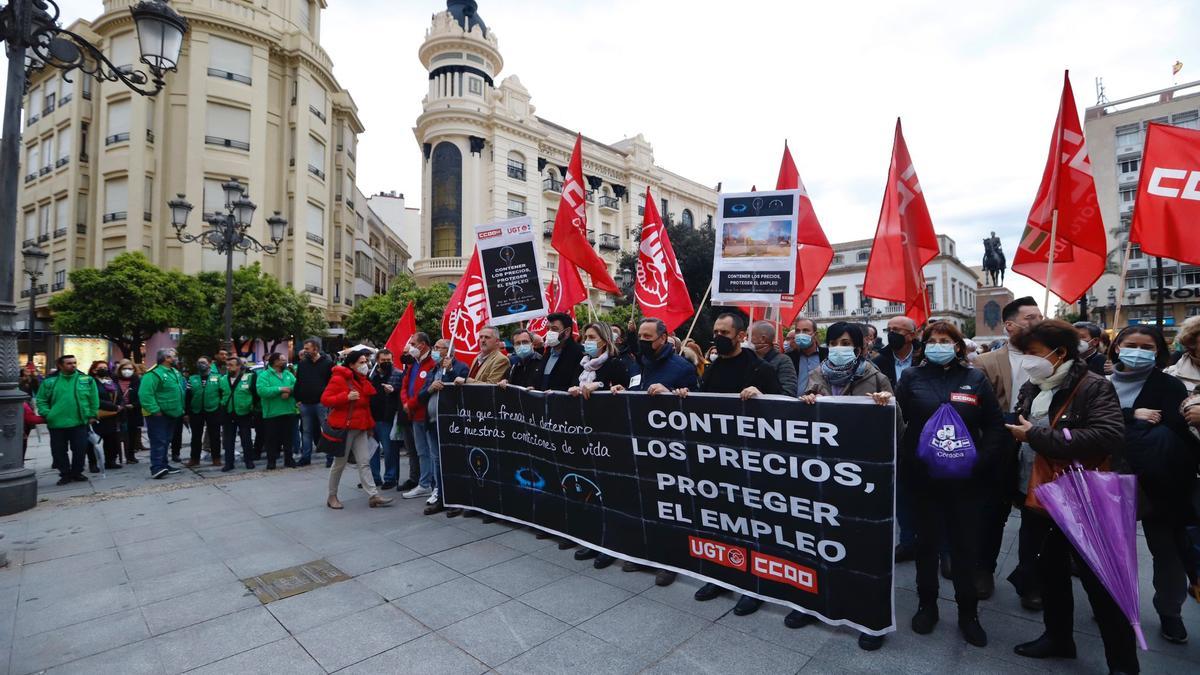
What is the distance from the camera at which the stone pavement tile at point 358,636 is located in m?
3.25

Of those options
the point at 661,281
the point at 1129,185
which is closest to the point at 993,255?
the point at 1129,185

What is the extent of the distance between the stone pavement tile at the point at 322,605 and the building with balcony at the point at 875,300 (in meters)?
62.8

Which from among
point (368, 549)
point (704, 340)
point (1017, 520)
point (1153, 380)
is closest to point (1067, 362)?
point (1153, 380)

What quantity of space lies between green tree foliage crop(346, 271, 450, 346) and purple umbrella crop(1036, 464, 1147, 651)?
2634cm

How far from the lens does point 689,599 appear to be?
3889 millimetres

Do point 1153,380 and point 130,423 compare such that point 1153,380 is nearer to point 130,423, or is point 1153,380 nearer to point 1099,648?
point 1099,648

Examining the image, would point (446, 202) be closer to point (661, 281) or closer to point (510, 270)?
point (661, 281)

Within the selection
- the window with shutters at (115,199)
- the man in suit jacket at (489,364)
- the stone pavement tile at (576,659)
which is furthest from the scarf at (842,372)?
the window with shutters at (115,199)

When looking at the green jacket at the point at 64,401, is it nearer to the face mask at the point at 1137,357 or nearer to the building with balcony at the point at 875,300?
the face mask at the point at 1137,357

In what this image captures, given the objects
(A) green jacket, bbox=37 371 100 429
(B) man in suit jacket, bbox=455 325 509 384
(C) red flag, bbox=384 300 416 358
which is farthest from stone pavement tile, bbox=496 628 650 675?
(A) green jacket, bbox=37 371 100 429

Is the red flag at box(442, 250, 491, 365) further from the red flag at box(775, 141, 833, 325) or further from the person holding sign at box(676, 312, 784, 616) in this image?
the person holding sign at box(676, 312, 784, 616)

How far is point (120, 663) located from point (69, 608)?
1.19 meters

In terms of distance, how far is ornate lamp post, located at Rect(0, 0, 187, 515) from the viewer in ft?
20.1

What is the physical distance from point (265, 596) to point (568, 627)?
217 centimetres
